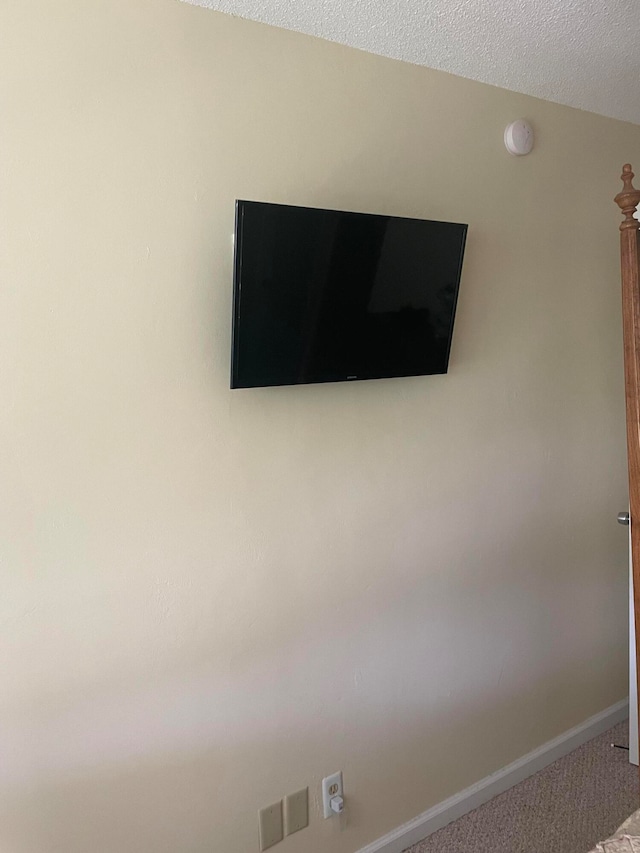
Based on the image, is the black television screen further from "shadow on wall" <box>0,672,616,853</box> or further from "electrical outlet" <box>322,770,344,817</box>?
"electrical outlet" <box>322,770,344,817</box>

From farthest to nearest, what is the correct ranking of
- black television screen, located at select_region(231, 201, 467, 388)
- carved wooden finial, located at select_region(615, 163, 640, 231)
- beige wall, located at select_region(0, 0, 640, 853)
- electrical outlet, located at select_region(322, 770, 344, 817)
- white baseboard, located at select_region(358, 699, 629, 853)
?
1. white baseboard, located at select_region(358, 699, 629, 853)
2. electrical outlet, located at select_region(322, 770, 344, 817)
3. carved wooden finial, located at select_region(615, 163, 640, 231)
4. black television screen, located at select_region(231, 201, 467, 388)
5. beige wall, located at select_region(0, 0, 640, 853)

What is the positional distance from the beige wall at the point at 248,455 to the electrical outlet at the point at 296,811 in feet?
0.09

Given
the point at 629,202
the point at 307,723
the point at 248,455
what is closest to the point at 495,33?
the point at 629,202

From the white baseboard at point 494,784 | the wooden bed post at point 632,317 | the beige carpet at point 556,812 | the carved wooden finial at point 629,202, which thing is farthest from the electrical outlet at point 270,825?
the carved wooden finial at point 629,202

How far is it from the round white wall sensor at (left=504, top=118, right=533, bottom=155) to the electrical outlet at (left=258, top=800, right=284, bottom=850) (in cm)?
196

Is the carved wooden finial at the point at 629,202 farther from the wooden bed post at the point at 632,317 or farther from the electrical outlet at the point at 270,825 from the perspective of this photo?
the electrical outlet at the point at 270,825

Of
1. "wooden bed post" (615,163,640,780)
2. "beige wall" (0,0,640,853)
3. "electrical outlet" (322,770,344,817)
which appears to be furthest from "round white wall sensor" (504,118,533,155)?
"electrical outlet" (322,770,344,817)

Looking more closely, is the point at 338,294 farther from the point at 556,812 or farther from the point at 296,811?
the point at 556,812

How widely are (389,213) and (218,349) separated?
0.63 m

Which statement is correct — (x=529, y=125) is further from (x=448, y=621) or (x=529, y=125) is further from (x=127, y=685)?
(x=127, y=685)

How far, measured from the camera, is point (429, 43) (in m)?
1.76

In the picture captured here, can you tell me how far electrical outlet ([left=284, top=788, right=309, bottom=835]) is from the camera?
1790 mm

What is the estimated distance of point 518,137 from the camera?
81.8 inches

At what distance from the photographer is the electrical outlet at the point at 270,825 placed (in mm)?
1743
